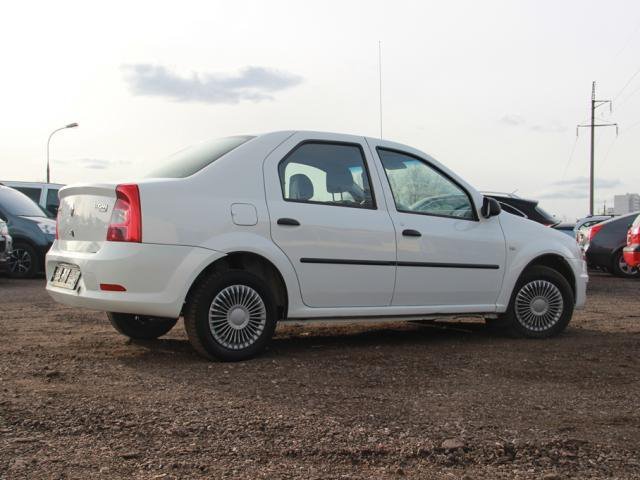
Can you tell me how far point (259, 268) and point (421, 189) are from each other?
163cm

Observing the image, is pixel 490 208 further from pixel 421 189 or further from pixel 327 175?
pixel 327 175

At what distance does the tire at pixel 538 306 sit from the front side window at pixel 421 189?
2.78ft

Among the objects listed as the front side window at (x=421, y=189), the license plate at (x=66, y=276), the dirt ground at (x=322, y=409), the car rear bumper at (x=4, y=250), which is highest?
the front side window at (x=421, y=189)

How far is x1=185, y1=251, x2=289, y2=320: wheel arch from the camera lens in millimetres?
5400

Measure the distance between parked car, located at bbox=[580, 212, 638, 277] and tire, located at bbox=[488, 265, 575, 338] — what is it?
885 centimetres

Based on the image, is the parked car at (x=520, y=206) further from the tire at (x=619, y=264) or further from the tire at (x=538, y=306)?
the tire at (x=538, y=306)

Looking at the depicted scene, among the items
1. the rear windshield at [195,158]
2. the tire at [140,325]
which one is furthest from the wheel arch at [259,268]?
the tire at [140,325]

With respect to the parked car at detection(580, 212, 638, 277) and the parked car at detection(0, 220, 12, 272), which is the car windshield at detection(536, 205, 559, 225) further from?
the parked car at detection(0, 220, 12, 272)

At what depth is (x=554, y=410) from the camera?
4.14 m

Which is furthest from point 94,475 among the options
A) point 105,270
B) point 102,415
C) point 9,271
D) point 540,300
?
point 9,271

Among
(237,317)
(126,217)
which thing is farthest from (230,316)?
(126,217)

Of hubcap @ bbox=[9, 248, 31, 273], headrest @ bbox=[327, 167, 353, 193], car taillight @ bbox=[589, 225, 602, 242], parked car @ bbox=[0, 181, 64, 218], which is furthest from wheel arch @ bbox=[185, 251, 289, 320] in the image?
parked car @ bbox=[0, 181, 64, 218]

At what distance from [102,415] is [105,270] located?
1.35 m

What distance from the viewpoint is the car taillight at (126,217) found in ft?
16.3
